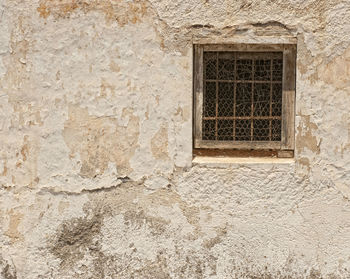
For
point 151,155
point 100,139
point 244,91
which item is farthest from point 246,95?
point 100,139

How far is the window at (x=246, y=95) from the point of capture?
3.03m

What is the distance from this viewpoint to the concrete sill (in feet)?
9.86

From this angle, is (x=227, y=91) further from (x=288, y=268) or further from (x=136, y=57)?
(x=288, y=268)

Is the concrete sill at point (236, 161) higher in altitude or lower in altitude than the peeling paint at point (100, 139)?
lower

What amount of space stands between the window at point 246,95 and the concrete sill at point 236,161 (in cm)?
7

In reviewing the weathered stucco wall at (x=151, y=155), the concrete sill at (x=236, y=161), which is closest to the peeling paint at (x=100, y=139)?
the weathered stucco wall at (x=151, y=155)

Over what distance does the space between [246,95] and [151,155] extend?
2.40 ft

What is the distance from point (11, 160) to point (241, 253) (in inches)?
62.5

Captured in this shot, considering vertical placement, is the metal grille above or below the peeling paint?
above

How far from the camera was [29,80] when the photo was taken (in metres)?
2.96

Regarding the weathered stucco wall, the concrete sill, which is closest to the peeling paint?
the weathered stucco wall

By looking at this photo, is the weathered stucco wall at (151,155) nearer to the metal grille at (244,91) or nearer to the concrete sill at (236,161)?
the concrete sill at (236,161)

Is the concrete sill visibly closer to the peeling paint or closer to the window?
the window

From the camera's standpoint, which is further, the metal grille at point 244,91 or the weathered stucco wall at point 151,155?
the metal grille at point 244,91
